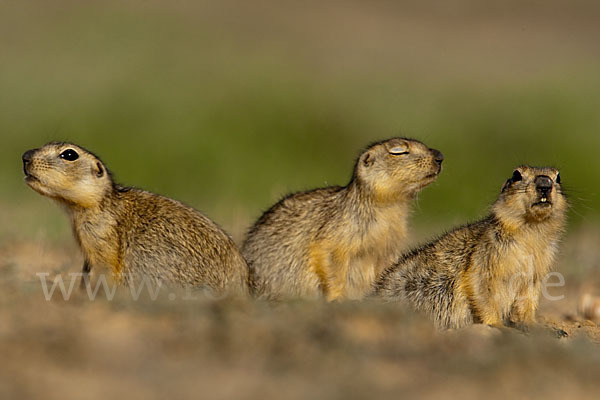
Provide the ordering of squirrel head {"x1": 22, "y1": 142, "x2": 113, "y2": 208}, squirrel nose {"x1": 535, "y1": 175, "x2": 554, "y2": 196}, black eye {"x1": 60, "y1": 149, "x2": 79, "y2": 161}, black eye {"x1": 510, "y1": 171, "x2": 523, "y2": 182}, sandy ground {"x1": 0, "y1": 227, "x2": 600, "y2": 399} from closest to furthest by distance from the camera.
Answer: sandy ground {"x1": 0, "y1": 227, "x2": 600, "y2": 399} → squirrel nose {"x1": 535, "y1": 175, "x2": 554, "y2": 196} → black eye {"x1": 510, "y1": 171, "x2": 523, "y2": 182} → squirrel head {"x1": 22, "y1": 142, "x2": 113, "y2": 208} → black eye {"x1": 60, "y1": 149, "x2": 79, "y2": 161}

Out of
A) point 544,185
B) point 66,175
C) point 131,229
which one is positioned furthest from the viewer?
point 66,175

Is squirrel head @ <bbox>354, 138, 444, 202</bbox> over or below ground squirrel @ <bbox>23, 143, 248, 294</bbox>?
over

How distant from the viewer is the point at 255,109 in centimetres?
2042

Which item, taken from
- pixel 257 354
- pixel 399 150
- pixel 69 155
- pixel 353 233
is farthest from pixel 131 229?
pixel 257 354

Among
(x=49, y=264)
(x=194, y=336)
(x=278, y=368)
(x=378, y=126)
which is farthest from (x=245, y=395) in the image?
(x=378, y=126)

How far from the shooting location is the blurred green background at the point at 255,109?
682 inches

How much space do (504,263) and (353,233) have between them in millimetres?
1606

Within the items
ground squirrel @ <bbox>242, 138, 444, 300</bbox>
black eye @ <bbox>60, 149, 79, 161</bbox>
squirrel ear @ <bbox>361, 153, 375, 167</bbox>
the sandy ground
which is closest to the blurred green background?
black eye @ <bbox>60, 149, 79, 161</bbox>

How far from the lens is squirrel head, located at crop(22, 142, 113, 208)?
708 cm

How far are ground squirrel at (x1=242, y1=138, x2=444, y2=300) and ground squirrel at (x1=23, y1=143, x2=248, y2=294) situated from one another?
680mm

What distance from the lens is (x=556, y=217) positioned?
21.8 ft

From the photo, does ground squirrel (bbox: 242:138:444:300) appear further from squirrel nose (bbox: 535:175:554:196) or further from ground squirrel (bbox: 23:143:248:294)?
squirrel nose (bbox: 535:175:554:196)

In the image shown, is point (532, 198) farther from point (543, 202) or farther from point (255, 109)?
point (255, 109)

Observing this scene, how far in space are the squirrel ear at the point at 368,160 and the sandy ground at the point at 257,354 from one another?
2603mm
